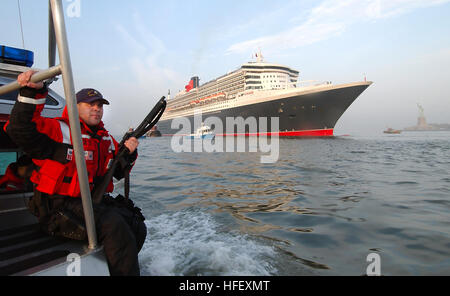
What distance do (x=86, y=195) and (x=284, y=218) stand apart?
124 inches

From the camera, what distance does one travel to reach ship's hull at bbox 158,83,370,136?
2771 cm

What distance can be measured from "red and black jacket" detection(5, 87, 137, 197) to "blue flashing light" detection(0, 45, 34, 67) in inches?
54.0

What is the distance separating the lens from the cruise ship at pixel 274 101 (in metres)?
28.1

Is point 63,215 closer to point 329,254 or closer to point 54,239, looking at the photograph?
point 54,239

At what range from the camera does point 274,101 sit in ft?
98.0

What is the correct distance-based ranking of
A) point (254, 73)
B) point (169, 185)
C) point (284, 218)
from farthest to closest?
point (254, 73), point (169, 185), point (284, 218)

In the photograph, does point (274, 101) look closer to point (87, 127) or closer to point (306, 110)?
point (306, 110)

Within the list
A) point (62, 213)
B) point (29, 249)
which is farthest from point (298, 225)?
point (29, 249)

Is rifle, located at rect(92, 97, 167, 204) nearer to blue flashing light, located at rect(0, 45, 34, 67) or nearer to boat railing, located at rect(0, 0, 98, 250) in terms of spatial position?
boat railing, located at rect(0, 0, 98, 250)

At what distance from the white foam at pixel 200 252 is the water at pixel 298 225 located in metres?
0.01

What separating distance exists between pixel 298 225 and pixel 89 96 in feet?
10.3
